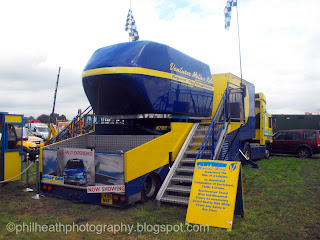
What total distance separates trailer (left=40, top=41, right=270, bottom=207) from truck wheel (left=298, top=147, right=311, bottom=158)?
9265mm

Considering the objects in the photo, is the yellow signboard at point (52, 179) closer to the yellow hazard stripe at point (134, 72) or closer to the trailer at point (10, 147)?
the trailer at point (10, 147)

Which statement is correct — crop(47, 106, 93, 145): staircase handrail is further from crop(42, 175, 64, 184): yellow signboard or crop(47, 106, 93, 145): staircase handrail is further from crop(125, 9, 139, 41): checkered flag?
crop(125, 9, 139, 41): checkered flag

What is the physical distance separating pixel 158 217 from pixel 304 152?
13990mm

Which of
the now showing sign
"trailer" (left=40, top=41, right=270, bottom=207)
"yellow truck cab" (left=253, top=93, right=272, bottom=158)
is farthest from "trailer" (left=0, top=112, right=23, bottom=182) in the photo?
"yellow truck cab" (left=253, top=93, right=272, bottom=158)

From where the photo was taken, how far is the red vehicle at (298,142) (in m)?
16.5

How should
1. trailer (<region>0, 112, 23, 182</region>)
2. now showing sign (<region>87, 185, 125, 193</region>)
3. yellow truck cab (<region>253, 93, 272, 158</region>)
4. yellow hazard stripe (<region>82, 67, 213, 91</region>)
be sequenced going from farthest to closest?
1. yellow truck cab (<region>253, 93, 272, 158</region>)
2. trailer (<region>0, 112, 23, 182</region>)
3. yellow hazard stripe (<region>82, 67, 213, 91</region>)
4. now showing sign (<region>87, 185, 125, 193</region>)

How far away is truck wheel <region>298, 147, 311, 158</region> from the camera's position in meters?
16.5

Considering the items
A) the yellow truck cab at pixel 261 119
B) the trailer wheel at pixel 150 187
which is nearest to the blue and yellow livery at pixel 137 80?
the trailer wheel at pixel 150 187

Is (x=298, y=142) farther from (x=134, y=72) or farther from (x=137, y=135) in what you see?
(x=134, y=72)

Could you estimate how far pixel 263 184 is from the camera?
8875 millimetres

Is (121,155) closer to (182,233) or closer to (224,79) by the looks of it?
(182,233)

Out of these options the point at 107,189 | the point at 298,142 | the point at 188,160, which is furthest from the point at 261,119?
the point at 107,189

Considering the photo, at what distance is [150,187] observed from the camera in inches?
275

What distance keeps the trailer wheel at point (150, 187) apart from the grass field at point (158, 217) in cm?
23
